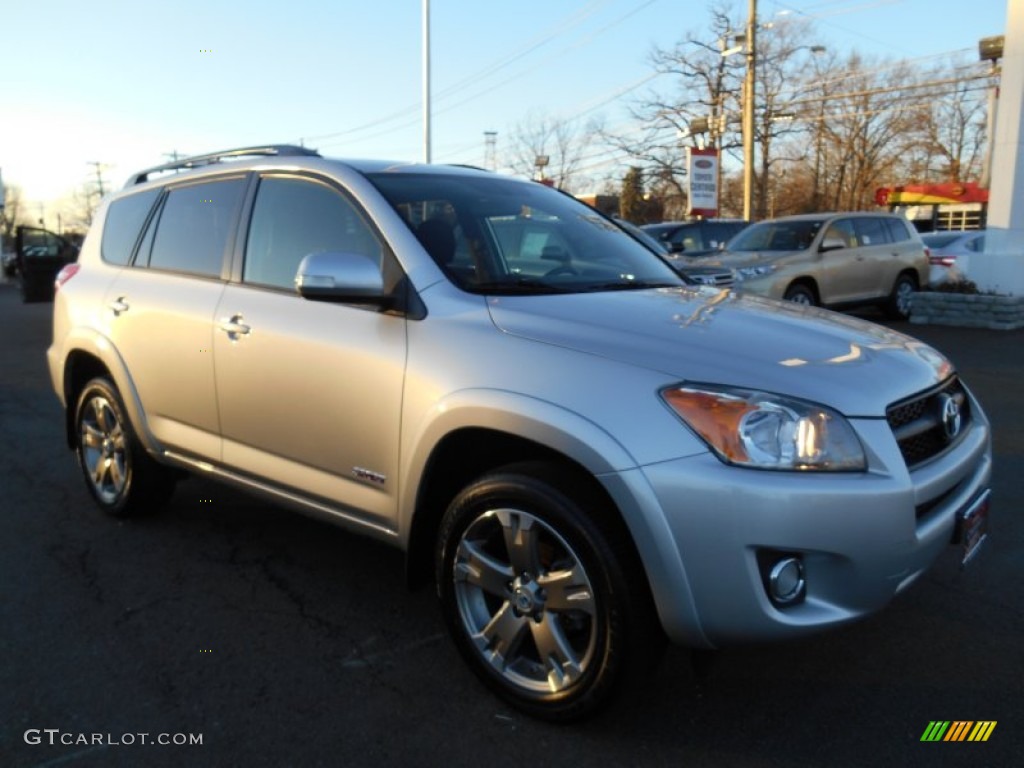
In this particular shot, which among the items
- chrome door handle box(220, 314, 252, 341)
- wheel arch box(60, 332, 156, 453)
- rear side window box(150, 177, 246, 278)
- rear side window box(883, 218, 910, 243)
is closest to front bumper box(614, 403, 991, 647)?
chrome door handle box(220, 314, 252, 341)

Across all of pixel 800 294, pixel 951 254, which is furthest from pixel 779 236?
pixel 951 254

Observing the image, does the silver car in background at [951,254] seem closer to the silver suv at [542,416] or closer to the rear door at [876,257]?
the rear door at [876,257]

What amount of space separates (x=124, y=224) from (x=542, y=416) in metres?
3.30

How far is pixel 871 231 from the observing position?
1362cm

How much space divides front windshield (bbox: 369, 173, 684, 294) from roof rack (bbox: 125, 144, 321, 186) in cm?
65

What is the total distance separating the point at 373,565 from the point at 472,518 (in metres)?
1.43

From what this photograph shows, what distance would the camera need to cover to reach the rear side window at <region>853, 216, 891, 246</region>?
13445 mm

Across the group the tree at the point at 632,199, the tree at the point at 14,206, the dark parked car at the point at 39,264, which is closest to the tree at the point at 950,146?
the tree at the point at 632,199

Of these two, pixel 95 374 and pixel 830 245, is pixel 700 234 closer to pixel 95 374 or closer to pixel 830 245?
pixel 830 245

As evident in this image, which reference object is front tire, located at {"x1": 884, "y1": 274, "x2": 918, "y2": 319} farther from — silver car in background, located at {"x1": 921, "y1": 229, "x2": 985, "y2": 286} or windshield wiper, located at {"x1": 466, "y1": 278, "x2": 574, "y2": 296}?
windshield wiper, located at {"x1": 466, "y1": 278, "x2": 574, "y2": 296}

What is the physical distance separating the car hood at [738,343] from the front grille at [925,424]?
4cm

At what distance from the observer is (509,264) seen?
3391 millimetres

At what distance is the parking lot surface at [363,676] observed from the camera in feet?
8.64

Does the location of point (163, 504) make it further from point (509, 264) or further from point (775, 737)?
point (775, 737)
